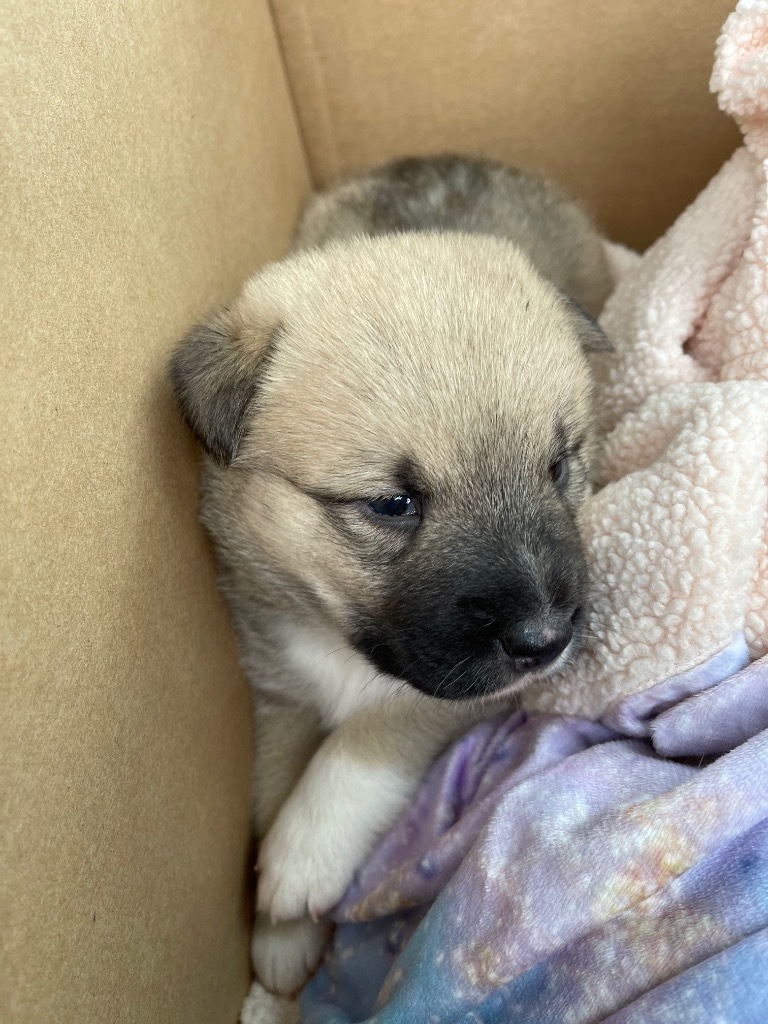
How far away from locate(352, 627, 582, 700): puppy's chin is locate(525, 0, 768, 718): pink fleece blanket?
150 millimetres

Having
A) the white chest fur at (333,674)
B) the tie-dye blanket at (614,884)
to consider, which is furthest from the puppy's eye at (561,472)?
the white chest fur at (333,674)

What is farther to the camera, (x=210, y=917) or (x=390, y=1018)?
(x=210, y=917)

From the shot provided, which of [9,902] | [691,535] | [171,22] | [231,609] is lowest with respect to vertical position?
[231,609]

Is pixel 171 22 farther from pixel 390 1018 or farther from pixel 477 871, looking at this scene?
pixel 390 1018

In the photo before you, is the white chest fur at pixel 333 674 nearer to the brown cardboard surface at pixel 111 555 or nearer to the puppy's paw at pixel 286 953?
the brown cardboard surface at pixel 111 555

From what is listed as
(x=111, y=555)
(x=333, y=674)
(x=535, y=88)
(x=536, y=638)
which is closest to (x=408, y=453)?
(x=536, y=638)

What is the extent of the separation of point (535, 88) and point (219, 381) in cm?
149

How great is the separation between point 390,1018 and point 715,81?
171 cm

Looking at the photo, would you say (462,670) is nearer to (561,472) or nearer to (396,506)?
(396,506)

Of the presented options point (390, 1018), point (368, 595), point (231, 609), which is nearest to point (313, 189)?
point (231, 609)

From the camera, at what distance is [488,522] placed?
1350 millimetres

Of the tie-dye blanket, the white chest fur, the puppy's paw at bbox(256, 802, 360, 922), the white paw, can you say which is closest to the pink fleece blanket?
the tie-dye blanket

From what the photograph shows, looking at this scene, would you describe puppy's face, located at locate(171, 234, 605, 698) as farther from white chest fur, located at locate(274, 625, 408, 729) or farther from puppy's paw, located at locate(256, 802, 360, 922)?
puppy's paw, located at locate(256, 802, 360, 922)

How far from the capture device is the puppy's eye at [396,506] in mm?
1387
